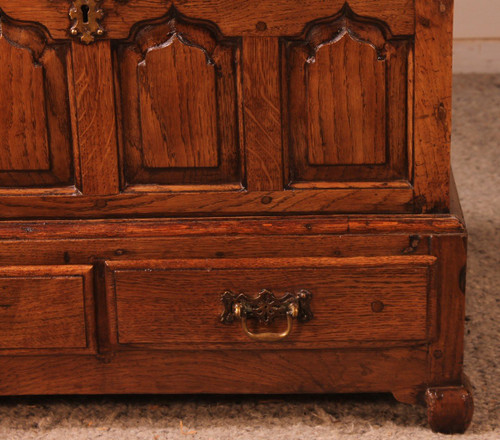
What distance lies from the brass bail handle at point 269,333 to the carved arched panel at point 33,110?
0.37m

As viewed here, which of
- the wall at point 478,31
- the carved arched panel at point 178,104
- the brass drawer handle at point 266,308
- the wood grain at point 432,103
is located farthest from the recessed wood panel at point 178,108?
the wall at point 478,31

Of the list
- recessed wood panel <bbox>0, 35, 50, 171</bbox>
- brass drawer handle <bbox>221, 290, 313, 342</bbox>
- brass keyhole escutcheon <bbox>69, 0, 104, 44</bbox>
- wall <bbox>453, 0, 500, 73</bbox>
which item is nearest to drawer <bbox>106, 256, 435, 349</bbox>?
brass drawer handle <bbox>221, 290, 313, 342</bbox>

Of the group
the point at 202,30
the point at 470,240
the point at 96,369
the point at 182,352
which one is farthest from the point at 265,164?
the point at 470,240

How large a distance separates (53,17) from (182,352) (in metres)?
0.61

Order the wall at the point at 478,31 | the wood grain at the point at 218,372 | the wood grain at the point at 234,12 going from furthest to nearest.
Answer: the wall at the point at 478,31, the wood grain at the point at 218,372, the wood grain at the point at 234,12

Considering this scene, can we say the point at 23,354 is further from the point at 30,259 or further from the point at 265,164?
the point at 265,164

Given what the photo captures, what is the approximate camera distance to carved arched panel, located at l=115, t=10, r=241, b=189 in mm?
1347

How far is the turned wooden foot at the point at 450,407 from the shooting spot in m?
1.42

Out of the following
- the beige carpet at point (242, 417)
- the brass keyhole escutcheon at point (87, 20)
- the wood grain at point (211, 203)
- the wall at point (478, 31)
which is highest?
the wall at point (478, 31)

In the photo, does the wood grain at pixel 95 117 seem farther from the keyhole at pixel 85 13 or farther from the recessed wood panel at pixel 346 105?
the recessed wood panel at pixel 346 105

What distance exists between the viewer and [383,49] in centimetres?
134

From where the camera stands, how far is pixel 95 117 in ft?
4.49

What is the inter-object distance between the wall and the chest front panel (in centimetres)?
169

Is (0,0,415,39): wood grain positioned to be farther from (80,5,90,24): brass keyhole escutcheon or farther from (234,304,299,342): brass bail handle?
(234,304,299,342): brass bail handle
